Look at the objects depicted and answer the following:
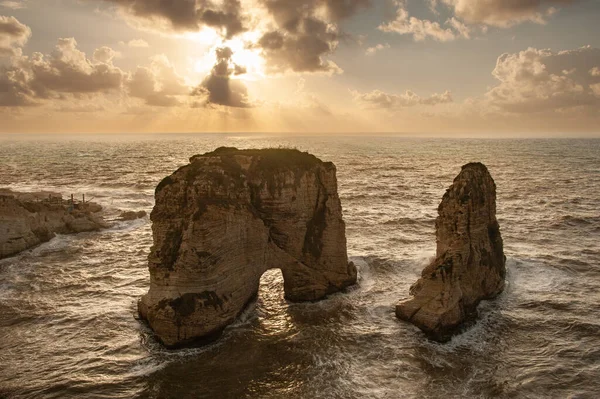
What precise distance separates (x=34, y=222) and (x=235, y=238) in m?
26.5

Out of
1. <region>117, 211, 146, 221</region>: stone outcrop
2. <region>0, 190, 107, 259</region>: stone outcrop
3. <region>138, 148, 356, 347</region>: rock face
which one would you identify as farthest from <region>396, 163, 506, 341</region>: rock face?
<region>117, 211, 146, 221</region>: stone outcrop

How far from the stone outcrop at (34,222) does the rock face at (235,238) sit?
62.7 ft

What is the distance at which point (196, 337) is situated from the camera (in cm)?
2034

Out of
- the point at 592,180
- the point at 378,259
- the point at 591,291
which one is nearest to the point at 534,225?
the point at 591,291

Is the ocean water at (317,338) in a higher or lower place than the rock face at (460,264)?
lower

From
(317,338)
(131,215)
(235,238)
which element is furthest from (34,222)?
(317,338)

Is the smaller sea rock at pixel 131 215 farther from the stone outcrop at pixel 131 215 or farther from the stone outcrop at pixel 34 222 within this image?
the stone outcrop at pixel 34 222

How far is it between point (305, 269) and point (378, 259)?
9203 mm

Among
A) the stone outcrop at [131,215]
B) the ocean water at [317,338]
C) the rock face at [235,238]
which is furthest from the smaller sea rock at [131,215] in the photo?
the rock face at [235,238]

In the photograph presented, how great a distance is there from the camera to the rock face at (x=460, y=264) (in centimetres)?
2166

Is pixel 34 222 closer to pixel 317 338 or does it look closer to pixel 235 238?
pixel 235 238

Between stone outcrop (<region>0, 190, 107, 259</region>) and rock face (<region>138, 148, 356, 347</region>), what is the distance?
19122 mm

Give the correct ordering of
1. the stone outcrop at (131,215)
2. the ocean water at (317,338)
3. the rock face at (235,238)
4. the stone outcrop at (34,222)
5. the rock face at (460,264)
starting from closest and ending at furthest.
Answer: the ocean water at (317,338) → the rock face at (235,238) → the rock face at (460,264) → the stone outcrop at (34,222) → the stone outcrop at (131,215)

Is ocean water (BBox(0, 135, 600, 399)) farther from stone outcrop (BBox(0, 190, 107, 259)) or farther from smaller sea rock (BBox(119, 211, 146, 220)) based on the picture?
smaller sea rock (BBox(119, 211, 146, 220))
